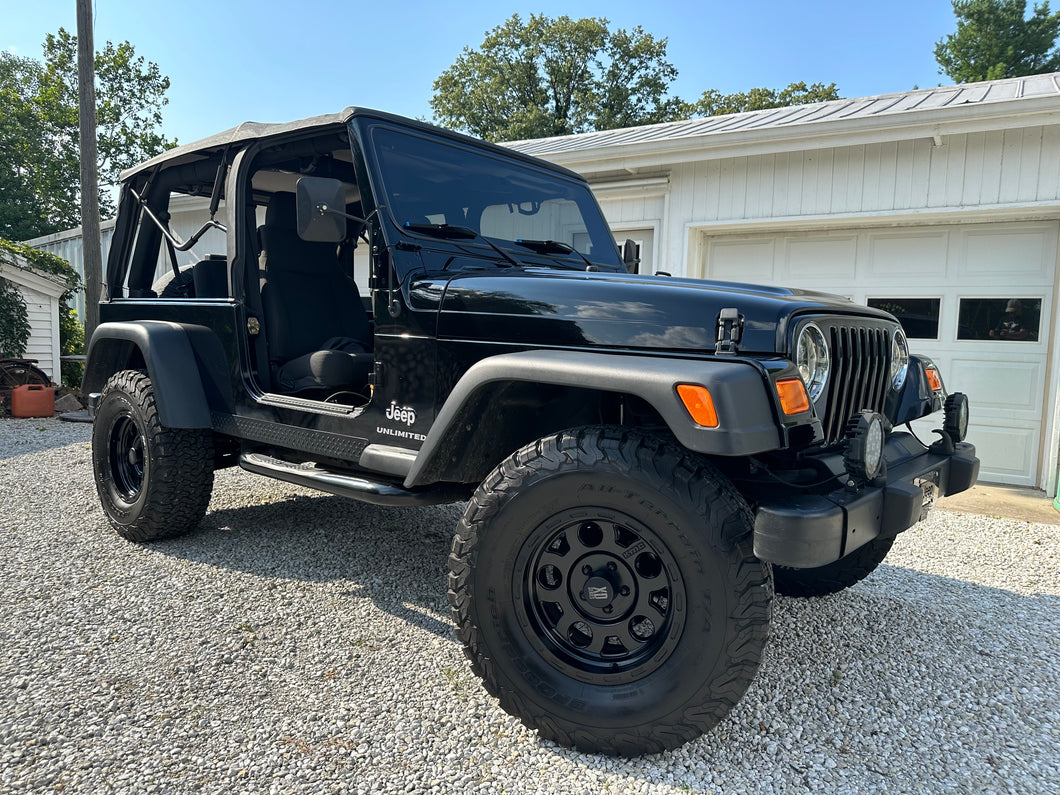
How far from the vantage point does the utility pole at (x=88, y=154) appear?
9594 mm

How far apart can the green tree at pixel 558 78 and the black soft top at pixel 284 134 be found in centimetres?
3004

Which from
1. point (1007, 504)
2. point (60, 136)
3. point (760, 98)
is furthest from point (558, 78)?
point (1007, 504)

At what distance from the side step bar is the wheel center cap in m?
0.86

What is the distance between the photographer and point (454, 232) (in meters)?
2.88

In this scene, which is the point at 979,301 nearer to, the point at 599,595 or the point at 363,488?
the point at 599,595

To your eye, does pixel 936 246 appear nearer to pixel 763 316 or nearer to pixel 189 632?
pixel 763 316

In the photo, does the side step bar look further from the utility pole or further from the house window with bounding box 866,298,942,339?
the utility pole

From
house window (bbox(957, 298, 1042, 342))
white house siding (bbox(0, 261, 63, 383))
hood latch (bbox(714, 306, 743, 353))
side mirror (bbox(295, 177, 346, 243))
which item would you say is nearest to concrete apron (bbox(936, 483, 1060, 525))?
house window (bbox(957, 298, 1042, 342))

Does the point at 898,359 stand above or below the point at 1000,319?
below

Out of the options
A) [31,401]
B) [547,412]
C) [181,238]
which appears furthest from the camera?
[31,401]

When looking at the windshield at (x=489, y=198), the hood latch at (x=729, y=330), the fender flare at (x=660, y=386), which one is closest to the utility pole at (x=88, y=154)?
the windshield at (x=489, y=198)

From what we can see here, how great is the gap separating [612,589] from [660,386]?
2.10 ft

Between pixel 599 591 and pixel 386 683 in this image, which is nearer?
pixel 599 591

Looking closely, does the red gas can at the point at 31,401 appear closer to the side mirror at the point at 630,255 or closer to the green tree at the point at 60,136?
the side mirror at the point at 630,255
